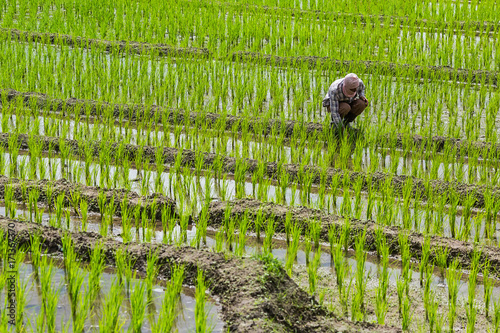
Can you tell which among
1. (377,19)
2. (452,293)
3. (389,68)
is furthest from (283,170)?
(377,19)

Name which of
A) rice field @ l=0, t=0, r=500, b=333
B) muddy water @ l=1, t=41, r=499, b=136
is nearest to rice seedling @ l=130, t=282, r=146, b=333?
rice field @ l=0, t=0, r=500, b=333

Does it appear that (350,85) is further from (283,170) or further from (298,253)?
(298,253)

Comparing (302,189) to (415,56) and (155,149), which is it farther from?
(415,56)

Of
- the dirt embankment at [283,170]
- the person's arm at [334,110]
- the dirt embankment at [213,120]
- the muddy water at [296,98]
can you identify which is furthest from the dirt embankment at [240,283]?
the muddy water at [296,98]

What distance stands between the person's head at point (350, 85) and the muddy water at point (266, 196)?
1.13m

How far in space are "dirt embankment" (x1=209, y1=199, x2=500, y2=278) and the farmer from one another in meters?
1.65

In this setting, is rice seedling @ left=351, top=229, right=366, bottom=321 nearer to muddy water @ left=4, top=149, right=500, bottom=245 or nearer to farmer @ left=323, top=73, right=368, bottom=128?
muddy water @ left=4, top=149, right=500, bottom=245

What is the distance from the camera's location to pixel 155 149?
537 centimetres

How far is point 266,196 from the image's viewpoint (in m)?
4.62

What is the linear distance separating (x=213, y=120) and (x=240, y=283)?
290cm

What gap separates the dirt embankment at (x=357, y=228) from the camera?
12.9 ft

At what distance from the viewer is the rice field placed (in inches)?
133

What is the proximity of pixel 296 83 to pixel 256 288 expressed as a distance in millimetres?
4039

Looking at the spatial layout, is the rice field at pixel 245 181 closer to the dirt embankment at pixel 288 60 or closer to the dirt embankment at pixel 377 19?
the dirt embankment at pixel 288 60
